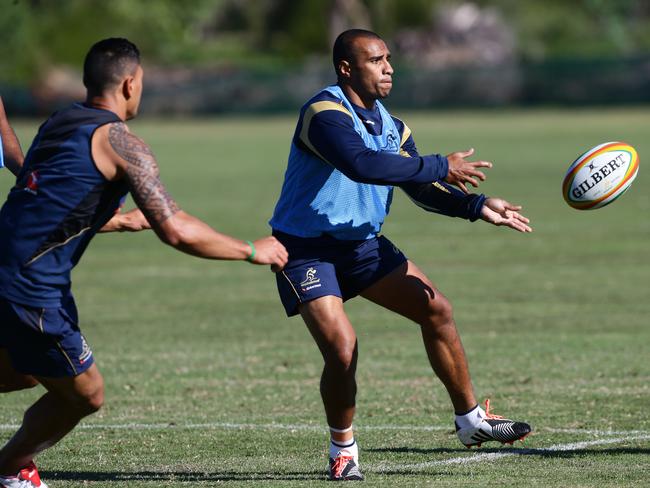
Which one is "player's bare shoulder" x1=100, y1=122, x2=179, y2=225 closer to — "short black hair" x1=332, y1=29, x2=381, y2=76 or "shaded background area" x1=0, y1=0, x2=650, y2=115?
"short black hair" x1=332, y1=29, x2=381, y2=76

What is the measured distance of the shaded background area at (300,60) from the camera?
58844 millimetres

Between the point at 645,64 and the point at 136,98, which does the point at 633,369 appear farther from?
the point at 645,64

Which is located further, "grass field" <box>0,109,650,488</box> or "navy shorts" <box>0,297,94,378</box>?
"grass field" <box>0,109,650,488</box>

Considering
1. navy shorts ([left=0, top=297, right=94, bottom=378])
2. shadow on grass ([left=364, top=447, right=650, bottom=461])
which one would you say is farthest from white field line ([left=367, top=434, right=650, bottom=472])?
navy shorts ([left=0, top=297, right=94, bottom=378])

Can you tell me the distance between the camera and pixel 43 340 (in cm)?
624

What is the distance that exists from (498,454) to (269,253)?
2.23 m

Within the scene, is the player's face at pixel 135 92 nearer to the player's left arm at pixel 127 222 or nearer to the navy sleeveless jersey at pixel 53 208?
the navy sleeveless jersey at pixel 53 208

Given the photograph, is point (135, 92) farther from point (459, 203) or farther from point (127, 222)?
point (459, 203)

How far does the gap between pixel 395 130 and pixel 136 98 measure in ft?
6.45

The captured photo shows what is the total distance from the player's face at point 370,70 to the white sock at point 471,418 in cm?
188

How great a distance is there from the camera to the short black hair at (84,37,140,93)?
6230 millimetres

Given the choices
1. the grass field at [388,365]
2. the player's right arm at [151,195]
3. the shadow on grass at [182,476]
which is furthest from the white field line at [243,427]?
the player's right arm at [151,195]

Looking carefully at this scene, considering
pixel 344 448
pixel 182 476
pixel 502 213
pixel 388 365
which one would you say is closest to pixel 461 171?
pixel 502 213

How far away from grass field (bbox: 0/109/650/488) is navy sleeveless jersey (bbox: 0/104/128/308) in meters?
1.38
